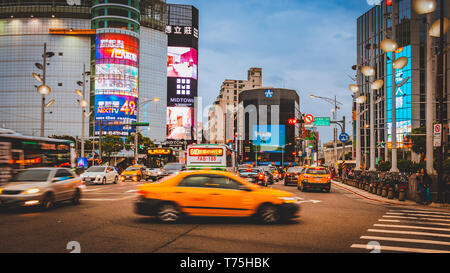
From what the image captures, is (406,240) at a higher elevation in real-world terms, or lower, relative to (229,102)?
lower

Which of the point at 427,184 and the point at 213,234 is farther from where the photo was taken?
the point at 427,184

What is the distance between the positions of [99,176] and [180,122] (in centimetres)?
7795

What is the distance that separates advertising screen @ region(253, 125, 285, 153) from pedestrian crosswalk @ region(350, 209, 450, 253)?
123 metres

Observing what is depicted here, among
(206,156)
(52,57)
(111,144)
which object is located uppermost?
(52,57)

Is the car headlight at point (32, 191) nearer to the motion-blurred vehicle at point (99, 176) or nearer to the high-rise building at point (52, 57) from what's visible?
the motion-blurred vehicle at point (99, 176)

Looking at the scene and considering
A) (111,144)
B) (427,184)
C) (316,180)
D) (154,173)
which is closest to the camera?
(427,184)

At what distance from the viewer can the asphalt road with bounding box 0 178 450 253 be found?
7328 millimetres

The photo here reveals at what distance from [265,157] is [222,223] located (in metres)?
126

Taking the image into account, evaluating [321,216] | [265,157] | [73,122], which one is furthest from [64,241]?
[265,157]

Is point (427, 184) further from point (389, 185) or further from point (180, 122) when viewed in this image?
point (180, 122)

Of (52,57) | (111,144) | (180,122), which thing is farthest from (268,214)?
(52,57)

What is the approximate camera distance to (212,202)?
10414 mm

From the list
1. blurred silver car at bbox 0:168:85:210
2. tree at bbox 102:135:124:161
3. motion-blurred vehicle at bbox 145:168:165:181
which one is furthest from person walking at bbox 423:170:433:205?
tree at bbox 102:135:124:161

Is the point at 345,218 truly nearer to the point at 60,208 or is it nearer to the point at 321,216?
the point at 321,216
